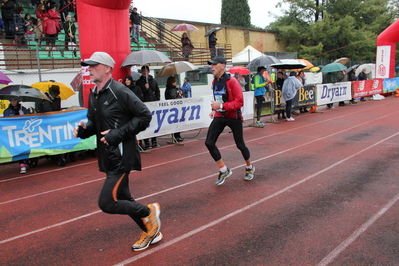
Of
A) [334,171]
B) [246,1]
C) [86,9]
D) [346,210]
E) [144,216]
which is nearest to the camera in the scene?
[144,216]

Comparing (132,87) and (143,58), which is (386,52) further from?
(132,87)

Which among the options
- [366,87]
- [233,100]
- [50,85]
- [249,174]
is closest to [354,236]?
[249,174]

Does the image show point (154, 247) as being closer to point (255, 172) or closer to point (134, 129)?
point (134, 129)

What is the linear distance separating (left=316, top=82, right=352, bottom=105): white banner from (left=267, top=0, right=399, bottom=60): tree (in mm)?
15046

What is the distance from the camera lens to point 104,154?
387 cm

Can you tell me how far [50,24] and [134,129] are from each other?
47.1 ft

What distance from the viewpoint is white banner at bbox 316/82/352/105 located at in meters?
17.9

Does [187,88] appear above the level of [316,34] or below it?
below

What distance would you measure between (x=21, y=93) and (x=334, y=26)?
33829 mm

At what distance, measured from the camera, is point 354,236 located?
14.1 ft

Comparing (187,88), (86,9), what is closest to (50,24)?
(187,88)

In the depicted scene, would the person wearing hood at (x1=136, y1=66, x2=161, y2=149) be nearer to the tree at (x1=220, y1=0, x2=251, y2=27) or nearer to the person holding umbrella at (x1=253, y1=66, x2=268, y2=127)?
the person holding umbrella at (x1=253, y1=66, x2=268, y2=127)

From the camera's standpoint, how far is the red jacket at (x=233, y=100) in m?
6.06

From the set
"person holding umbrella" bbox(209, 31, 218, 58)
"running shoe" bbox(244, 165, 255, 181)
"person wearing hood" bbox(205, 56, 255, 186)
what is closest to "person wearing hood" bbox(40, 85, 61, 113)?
"person wearing hood" bbox(205, 56, 255, 186)
